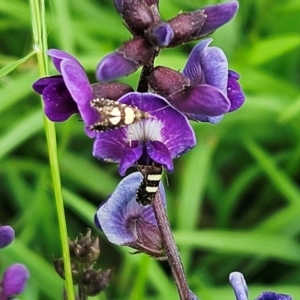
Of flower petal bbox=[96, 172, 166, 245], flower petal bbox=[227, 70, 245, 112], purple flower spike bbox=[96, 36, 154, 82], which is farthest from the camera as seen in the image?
flower petal bbox=[96, 172, 166, 245]

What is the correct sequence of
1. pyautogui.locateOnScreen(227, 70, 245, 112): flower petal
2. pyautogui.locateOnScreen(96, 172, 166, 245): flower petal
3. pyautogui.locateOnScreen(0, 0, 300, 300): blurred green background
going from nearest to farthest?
1. pyautogui.locateOnScreen(227, 70, 245, 112): flower petal
2. pyautogui.locateOnScreen(96, 172, 166, 245): flower petal
3. pyautogui.locateOnScreen(0, 0, 300, 300): blurred green background

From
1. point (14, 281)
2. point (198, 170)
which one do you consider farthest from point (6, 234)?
point (198, 170)

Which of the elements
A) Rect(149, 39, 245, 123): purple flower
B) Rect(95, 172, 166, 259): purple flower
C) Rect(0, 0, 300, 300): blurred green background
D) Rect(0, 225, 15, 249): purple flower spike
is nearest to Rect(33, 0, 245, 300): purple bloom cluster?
Rect(149, 39, 245, 123): purple flower

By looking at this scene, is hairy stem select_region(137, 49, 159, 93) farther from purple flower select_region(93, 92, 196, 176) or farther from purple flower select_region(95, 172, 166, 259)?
purple flower select_region(95, 172, 166, 259)

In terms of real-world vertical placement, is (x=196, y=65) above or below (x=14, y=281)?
above

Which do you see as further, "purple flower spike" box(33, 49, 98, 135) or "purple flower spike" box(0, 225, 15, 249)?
"purple flower spike" box(0, 225, 15, 249)

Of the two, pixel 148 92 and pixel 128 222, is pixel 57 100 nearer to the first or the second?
pixel 148 92

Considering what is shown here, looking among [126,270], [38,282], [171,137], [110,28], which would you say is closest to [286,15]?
[110,28]
